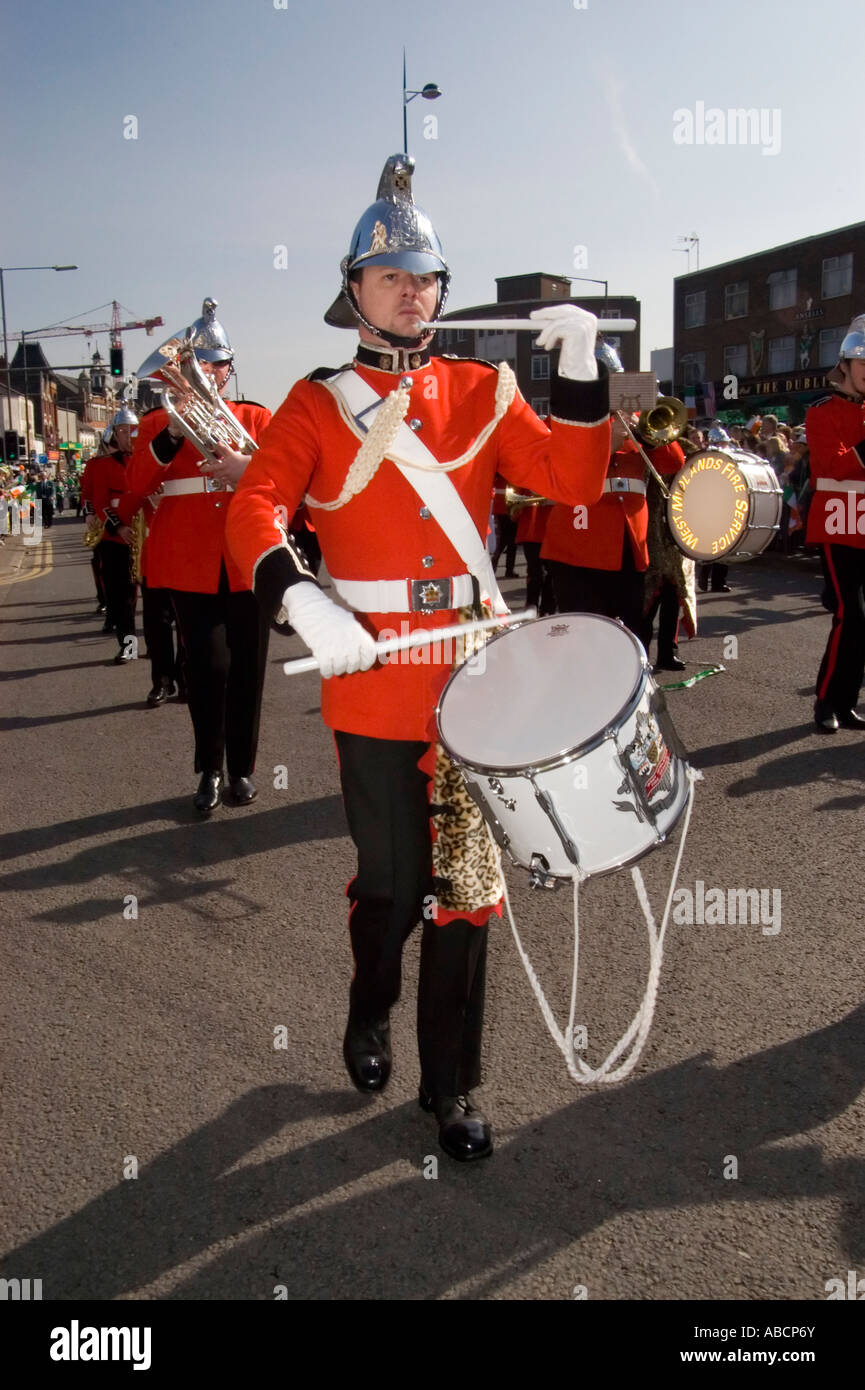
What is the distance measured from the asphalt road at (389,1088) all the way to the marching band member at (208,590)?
39 centimetres

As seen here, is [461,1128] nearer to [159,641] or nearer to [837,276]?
[159,641]

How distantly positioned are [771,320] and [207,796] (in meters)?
43.0

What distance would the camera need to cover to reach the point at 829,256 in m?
40.4

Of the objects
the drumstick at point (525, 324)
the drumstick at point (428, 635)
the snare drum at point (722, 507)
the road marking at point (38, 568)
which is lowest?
the road marking at point (38, 568)

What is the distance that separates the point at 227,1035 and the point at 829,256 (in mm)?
42612

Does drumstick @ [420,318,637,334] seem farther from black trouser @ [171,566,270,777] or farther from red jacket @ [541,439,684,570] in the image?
red jacket @ [541,439,684,570]

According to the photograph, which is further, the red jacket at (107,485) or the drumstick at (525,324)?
the red jacket at (107,485)

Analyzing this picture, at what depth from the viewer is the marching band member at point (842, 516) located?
6273mm

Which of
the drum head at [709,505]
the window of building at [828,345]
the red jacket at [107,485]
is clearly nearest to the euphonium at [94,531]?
the red jacket at [107,485]

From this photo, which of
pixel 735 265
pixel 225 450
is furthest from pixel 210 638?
pixel 735 265

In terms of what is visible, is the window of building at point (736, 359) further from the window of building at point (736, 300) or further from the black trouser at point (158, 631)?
the black trouser at point (158, 631)

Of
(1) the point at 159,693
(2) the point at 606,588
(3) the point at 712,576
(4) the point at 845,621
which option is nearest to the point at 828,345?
(3) the point at 712,576

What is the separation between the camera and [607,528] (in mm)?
5969

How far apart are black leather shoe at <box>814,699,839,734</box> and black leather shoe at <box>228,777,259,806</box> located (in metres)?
3.15
